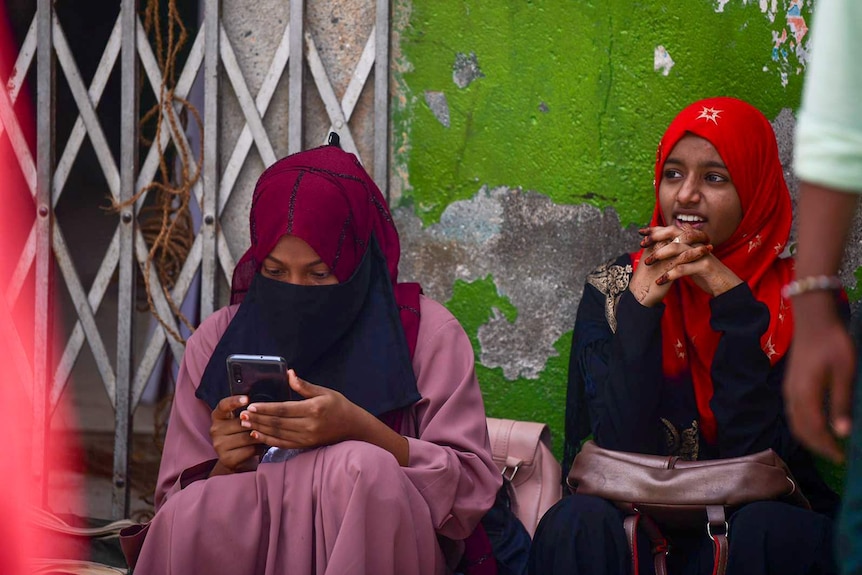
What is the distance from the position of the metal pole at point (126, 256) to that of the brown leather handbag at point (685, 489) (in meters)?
1.93

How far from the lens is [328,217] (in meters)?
2.72

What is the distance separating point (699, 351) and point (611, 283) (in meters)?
0.33

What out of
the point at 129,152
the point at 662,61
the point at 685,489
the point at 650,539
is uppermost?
the point at 662,61

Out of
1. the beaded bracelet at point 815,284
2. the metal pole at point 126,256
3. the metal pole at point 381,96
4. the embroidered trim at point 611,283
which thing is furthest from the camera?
the metal pole at point 126,256

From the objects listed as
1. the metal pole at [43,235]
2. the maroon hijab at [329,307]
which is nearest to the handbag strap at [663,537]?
the maroon hijab at [329,307]

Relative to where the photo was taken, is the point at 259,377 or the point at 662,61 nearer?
the point at 259,377

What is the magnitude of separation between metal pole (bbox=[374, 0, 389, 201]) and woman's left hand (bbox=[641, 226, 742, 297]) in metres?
1.14

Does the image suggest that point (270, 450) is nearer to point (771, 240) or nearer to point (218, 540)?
point (218, 540)

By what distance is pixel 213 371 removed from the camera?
9.01ft

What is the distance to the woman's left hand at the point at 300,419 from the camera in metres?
2.48

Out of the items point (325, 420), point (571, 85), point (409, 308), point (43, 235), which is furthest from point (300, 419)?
point (43, 235)

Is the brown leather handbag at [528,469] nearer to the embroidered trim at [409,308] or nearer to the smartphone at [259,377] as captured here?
the embroidered trim at [409,308]

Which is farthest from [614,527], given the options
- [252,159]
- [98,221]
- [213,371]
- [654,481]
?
[98,221]

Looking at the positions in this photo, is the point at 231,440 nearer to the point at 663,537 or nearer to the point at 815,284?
the point at 663,537
